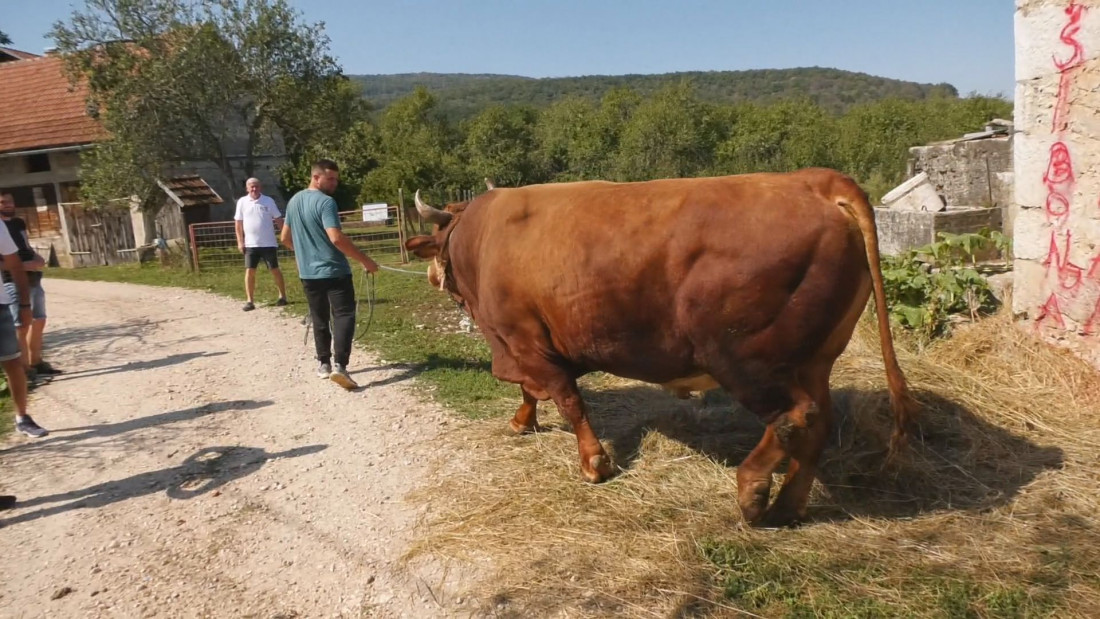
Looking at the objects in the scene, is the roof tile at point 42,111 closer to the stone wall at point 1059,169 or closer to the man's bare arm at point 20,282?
the man's bare arm at point 20,282

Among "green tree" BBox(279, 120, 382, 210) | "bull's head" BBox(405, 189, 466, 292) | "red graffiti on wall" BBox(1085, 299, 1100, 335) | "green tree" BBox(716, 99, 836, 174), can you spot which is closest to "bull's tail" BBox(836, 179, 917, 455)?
"red graffiti on wall" BBox(1085, 299, 1100, 335)

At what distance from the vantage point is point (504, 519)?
4258 millimetres

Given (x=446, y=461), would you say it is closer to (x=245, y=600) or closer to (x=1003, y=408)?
(x=245, y=600)

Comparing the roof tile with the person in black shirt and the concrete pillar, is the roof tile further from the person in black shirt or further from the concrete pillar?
the person in black shirt

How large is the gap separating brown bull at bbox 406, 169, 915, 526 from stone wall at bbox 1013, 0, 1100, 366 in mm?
2196

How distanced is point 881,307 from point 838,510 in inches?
44.1

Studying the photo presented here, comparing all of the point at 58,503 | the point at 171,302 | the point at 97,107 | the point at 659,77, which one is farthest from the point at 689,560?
the point at 659,77

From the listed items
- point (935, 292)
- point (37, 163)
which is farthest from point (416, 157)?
point (935, 292)

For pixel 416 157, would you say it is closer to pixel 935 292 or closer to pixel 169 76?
pixel 169 76

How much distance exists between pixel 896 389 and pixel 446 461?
111 inches

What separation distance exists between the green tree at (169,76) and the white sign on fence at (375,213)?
489cm

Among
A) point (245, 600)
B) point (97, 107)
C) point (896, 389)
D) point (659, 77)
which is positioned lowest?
Answer: point (245, 600)

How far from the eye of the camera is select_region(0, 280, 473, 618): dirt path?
3.82 meters

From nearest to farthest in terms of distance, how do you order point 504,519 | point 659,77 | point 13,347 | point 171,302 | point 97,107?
point 504,519, point 13,347, point 171,302, point 97,107, point 659,77
